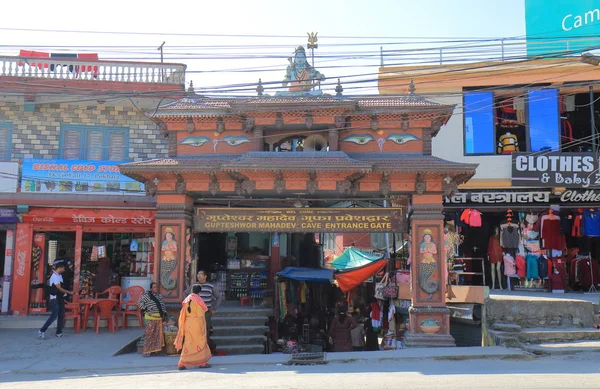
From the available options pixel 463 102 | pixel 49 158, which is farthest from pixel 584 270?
pixel 49 158

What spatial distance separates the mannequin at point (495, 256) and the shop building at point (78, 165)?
10.9m

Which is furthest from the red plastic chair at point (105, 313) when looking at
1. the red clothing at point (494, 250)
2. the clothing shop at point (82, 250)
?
the red clothing at point (494, 250)

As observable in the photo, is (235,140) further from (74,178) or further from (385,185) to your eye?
(74,178)

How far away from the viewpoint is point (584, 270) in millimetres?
18078

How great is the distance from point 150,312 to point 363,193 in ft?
18.5

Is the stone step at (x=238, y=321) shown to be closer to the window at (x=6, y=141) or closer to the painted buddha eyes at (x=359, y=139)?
the painted buddha eyes at (x=359, y=139)

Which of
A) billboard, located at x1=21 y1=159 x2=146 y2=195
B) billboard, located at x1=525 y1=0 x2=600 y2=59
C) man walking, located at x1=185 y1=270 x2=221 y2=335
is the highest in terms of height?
billboard, located at x1=525 y1=0 x2=600 y2=59

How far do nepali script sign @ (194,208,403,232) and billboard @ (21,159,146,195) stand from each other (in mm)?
4848

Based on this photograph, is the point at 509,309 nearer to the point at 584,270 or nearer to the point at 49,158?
the point at 584,270

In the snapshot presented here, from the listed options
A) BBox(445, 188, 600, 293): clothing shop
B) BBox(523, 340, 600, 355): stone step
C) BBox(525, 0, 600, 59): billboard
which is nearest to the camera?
BBox(523, 340, 600, 355): stone step

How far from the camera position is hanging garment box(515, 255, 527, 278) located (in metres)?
18.0

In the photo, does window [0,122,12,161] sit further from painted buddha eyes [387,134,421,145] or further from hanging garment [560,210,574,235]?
hanging garment [560,210,574,235]

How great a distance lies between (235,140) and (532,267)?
34.1ft

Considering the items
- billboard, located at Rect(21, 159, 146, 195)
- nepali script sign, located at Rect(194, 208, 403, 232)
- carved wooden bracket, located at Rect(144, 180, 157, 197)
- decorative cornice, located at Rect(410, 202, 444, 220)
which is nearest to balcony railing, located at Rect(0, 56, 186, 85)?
billboard, located at Rect(21, 159, 146, 195)
